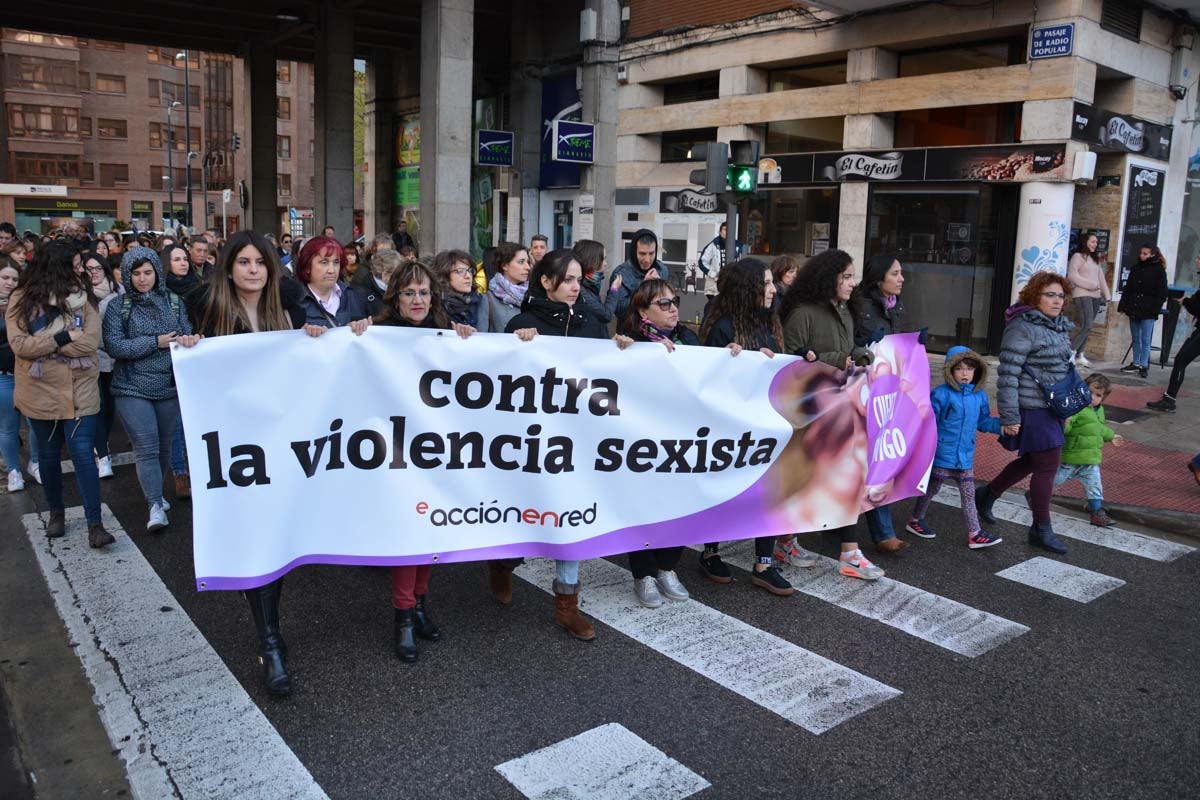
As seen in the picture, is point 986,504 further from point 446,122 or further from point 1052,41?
point 446,122

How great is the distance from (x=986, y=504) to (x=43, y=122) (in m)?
90.4

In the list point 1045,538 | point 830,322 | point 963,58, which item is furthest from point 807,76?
point 830,322

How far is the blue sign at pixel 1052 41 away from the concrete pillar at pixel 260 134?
2319 cm

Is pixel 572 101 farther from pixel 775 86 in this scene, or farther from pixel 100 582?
pixel 100 582

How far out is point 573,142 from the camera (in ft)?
73.6

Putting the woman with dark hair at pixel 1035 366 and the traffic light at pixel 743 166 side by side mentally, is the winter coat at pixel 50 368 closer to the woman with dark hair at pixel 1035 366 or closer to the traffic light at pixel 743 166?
the woman with dark hair at pixel 1035 366

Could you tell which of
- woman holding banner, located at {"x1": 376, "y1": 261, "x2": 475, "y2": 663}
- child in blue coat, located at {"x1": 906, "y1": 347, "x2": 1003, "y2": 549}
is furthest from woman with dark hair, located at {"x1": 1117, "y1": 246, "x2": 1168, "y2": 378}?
woman holding banner, located at {"x1": 376, "y1": 261, "x2": 475, "y2": 663}

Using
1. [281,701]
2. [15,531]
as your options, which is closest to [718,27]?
[15,531]

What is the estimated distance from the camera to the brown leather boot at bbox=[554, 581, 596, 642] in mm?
5047

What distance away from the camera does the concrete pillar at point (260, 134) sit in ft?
102

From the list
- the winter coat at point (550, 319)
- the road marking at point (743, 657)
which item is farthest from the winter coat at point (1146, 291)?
the winter coat at point (550, 319)

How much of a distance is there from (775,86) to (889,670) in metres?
16.9

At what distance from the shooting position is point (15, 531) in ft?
22.1

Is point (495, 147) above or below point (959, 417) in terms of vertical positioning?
above
